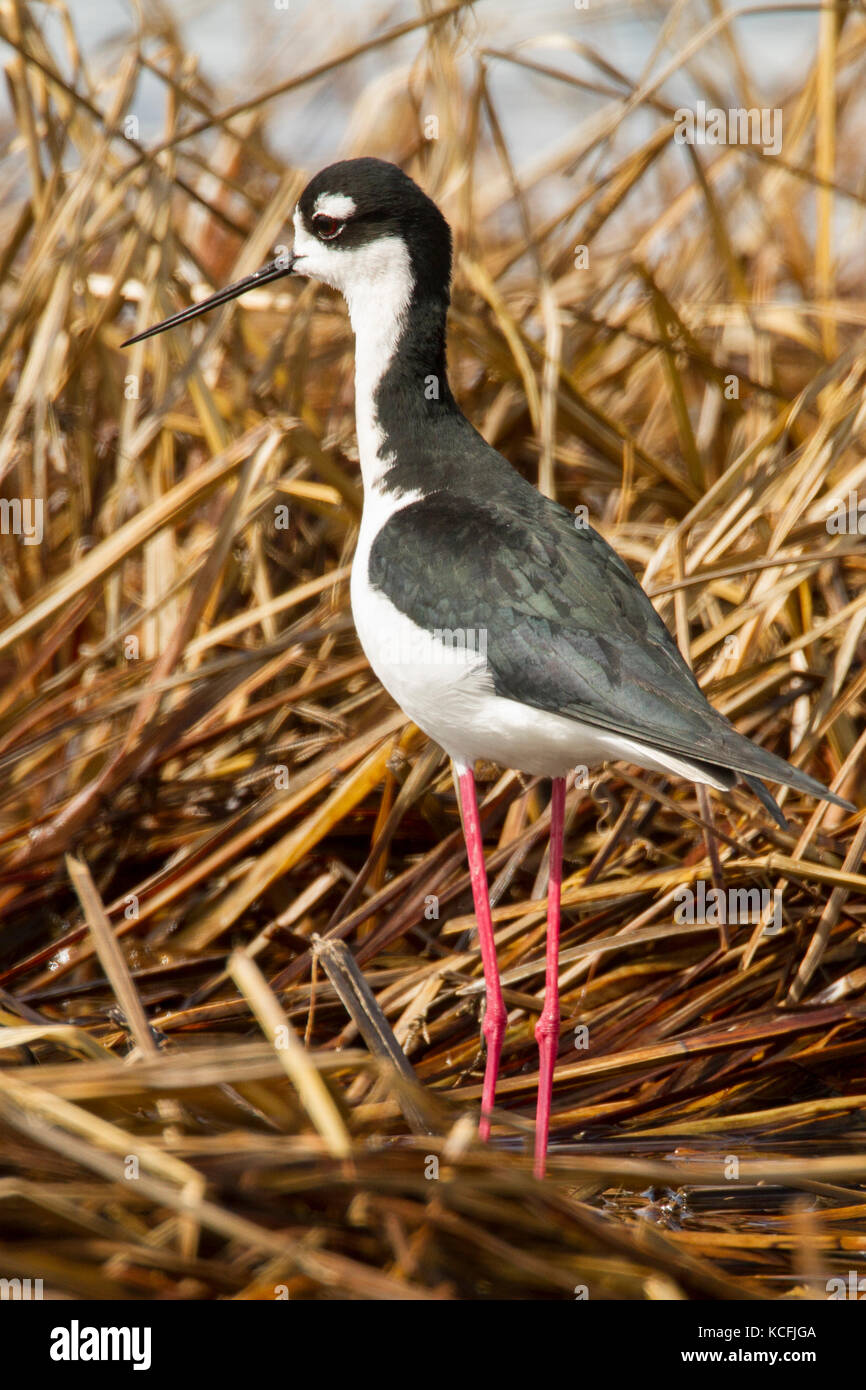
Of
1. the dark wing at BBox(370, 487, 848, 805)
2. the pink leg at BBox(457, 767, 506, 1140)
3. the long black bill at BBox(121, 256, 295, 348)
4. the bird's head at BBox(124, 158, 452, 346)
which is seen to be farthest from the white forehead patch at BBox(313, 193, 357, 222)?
the pink leg at BBox(457, 767, 506, 1140)

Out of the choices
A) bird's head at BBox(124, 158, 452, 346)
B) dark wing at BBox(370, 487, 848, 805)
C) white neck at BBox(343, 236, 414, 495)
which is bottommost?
dark wing at BBox(370, 487, 848, 805)

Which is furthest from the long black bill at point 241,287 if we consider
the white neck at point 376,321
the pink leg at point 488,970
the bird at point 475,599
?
the pink leg at point 488,970

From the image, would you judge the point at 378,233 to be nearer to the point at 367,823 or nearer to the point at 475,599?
the point at 475,599

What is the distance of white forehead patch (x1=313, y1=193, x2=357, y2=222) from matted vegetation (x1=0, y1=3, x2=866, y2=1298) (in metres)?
0.49

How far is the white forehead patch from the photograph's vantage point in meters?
2.66

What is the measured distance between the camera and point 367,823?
304 cm

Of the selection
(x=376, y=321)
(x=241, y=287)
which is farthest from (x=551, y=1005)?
(x=241, y=287)

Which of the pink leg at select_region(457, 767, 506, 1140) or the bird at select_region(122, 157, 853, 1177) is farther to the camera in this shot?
the pink leg at select_region(457, 767, 506, 1140)

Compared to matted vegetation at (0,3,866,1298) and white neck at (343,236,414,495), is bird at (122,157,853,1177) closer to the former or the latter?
white neck at (343,236,414,495)

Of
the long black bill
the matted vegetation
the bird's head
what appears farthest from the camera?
the long black bill

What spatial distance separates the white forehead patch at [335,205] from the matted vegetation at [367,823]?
0.49 meters

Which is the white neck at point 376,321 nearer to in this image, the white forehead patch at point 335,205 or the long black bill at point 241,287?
the white forehead patch at point 335,205

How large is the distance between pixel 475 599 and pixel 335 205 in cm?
86

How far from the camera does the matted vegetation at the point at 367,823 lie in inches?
69.5
